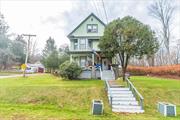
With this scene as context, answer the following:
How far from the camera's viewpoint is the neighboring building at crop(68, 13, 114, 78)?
30328 millimetres

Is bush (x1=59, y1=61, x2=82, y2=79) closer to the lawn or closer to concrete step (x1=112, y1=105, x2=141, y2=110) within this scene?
the lawn

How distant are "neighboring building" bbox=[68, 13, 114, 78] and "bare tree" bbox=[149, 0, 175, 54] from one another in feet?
65.7

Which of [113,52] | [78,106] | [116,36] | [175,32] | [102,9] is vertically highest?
[175,32]

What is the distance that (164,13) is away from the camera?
1848 inches

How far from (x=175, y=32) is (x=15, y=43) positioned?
118 feet

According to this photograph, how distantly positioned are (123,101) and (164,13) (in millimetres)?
35740

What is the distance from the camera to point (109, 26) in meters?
21.3

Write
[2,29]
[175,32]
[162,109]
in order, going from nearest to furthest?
[162,109] → [175,32] → [2,29]

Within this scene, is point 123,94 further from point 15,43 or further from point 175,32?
point 15,43

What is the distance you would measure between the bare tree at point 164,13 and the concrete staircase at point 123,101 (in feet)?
Result: 104

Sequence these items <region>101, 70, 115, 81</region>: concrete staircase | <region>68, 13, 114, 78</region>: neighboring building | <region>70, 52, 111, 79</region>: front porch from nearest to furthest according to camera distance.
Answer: <region>101, 70, 115, 81</region>: concrete staircase, <region>70, 52, 111, 79</region>: front porch, <region>68, 13, 114, 78</region>: neighboring building

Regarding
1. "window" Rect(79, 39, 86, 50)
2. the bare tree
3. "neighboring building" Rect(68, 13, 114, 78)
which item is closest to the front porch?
"neighboring building" Rect(68, 13, 114, 78)

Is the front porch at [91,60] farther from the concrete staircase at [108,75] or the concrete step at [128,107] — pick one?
the concrete step at [128,107]

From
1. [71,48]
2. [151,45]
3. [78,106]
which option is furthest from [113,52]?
[71,48]
